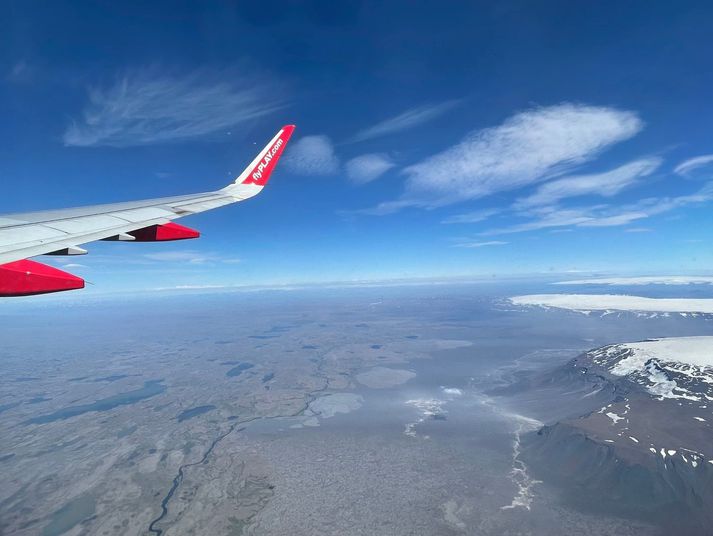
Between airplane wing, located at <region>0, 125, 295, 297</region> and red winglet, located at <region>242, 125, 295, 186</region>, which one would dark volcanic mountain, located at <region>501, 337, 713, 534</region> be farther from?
airplane wing, located at <region>0, 125, 295, 297</region>

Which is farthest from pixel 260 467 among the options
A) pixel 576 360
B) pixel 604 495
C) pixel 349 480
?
pixel 576 360

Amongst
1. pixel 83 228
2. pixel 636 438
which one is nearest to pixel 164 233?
pixel 83 228

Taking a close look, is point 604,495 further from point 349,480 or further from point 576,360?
point 576,360

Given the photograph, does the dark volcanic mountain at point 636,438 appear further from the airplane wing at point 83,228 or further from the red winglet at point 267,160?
the airplane wing at point 83,228

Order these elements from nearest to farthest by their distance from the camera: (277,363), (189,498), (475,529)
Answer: (475,529)
(189,498)
(277,363)

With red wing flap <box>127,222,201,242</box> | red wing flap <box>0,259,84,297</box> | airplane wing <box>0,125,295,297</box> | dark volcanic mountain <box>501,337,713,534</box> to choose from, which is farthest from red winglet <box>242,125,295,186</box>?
dark volcanic mountain <box>501,337,713,534</box>

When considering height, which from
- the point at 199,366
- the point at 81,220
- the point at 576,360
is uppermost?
the point at 81,220
